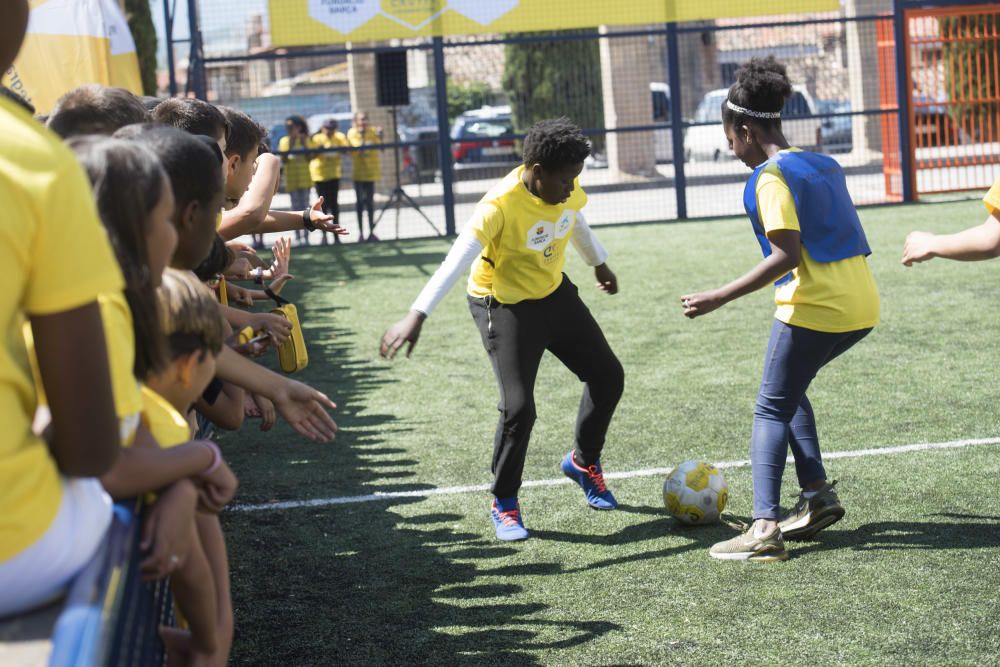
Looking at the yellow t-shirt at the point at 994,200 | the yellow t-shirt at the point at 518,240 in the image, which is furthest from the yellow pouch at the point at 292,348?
the yellow t-shirt at the point at 994,200

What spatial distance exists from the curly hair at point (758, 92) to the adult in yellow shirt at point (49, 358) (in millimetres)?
3192

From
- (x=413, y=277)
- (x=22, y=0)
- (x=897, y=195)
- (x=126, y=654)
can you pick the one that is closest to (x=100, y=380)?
(x=126, y=654)

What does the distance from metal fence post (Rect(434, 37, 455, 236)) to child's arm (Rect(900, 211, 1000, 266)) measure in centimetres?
1519

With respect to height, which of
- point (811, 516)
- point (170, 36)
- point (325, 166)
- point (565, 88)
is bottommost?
point (811, 516)

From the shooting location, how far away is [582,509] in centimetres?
568

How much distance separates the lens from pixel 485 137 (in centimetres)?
1978

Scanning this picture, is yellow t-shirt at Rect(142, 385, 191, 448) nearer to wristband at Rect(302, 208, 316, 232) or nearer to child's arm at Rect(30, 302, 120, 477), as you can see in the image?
child's arm at Rect(30, 302, 120, 477)

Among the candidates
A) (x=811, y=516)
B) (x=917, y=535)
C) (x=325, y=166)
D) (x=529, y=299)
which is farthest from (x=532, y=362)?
(x=325, y=166)

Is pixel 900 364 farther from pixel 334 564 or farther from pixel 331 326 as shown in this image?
pixel 331 326

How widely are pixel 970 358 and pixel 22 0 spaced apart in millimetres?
7308

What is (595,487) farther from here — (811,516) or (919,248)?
(919,248)

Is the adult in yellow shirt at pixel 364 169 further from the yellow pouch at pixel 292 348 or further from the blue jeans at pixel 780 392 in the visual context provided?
the yellow pouch at pixel 292 348

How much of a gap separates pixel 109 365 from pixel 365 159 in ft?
58.5

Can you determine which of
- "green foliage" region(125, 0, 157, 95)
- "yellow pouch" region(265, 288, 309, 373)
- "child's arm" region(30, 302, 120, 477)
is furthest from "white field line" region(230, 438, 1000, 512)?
"green foliage" region(125, 0, 157, 95)
